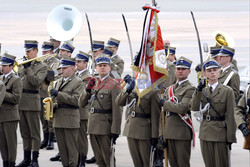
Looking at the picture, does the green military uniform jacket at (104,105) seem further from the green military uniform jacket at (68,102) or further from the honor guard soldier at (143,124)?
the green military uniform jacket at (68,102)

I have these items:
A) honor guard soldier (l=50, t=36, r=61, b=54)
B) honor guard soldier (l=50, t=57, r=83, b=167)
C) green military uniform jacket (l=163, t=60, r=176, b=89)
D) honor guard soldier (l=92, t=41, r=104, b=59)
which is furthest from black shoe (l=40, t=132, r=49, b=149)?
honor guard soldier (l=50, t=57, r=83, b=167)

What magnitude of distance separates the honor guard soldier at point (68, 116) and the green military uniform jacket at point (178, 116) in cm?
170

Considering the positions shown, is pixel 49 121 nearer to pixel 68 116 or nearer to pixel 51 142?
pixel 51 142

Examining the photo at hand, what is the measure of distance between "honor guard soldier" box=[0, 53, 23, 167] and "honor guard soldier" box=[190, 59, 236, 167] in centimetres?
303

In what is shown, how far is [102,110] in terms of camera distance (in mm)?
10703

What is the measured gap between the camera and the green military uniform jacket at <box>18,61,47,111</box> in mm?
12227

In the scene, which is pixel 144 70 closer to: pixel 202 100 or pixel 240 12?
pixel 202 100

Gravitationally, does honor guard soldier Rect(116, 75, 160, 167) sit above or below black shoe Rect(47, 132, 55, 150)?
above

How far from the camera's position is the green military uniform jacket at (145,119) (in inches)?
405

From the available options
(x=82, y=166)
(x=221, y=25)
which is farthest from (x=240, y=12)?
(x=82, y=166)

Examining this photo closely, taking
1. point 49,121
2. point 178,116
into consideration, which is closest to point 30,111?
point 49,121

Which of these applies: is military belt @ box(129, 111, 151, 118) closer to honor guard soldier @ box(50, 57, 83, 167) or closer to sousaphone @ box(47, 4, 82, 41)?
honor guard soldier @ box(50, 57, 83, 167)

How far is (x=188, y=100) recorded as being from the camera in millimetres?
10070

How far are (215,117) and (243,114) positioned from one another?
0.42m
